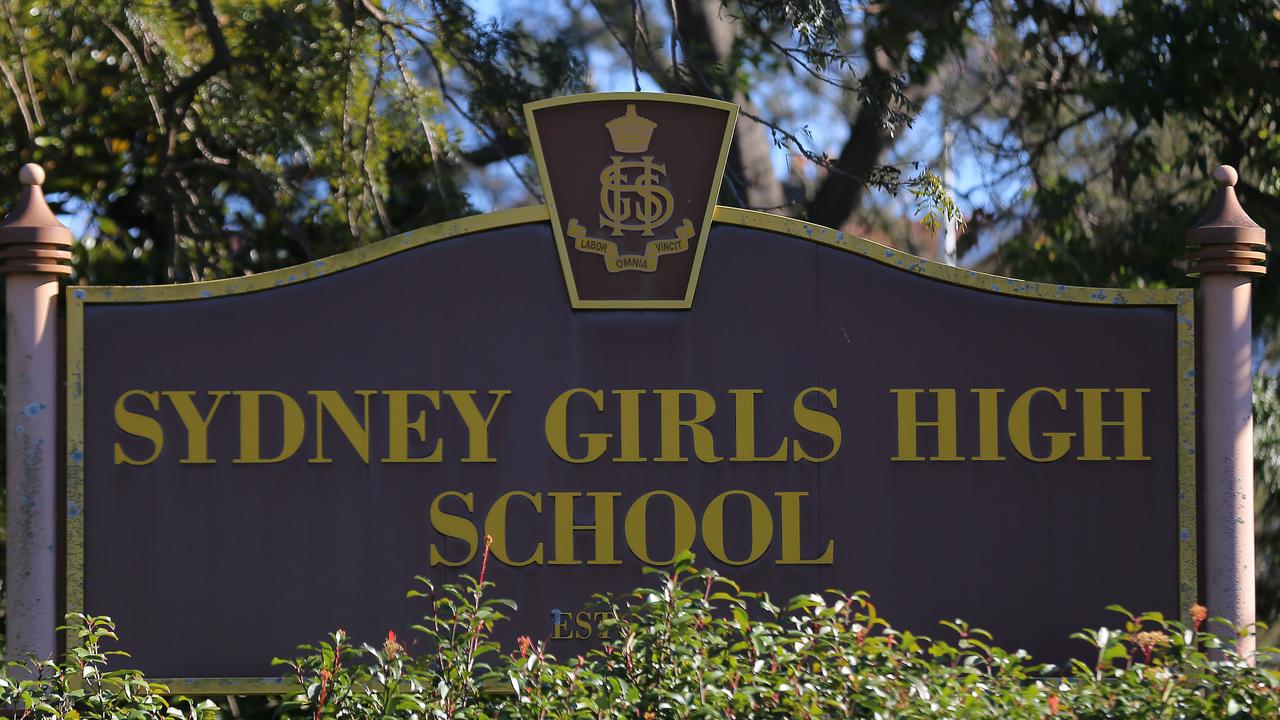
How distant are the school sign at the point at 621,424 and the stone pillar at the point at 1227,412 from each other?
7 cm

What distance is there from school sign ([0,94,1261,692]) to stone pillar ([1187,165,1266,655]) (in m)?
0.07

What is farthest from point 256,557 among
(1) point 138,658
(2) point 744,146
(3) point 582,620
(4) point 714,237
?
(2) point 744,146

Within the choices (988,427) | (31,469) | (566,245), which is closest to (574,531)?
(566,245)

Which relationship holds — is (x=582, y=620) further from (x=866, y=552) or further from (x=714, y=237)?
(x=714, y=237)

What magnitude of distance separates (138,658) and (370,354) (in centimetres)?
148

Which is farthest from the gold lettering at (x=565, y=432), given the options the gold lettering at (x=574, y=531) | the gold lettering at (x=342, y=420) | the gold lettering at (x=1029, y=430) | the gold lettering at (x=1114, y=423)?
the gold lettering at (x=1114, y=423)

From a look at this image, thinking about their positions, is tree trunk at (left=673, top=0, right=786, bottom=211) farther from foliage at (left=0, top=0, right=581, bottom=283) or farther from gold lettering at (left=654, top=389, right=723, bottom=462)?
gold lettering at (left=654, top=389, right=723, bottom=462)

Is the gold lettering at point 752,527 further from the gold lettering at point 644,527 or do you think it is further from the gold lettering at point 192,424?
the gold lettering at point 192,424

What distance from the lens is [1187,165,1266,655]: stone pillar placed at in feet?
17.7

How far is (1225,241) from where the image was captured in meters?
5.45

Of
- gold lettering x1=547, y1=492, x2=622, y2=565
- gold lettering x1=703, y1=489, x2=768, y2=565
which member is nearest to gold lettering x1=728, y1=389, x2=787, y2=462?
gold lettering x1=703, y1=489, x2=768, y2=565

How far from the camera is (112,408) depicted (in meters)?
5.42

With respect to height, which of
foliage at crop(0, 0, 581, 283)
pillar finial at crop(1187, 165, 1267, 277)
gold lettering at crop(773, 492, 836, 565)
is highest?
foliage at crop(0, 0, 581, 283)

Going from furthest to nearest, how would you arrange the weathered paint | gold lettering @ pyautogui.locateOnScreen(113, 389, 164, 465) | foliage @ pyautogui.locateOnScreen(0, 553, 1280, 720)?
gold lettering @ pyautogui.locateOnScreen(113, 389, 164, 465), the weathered paint, foliage @ pyautogui.locateOnScreen(0, 553, 1280, 720)
